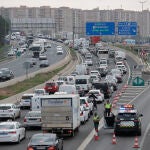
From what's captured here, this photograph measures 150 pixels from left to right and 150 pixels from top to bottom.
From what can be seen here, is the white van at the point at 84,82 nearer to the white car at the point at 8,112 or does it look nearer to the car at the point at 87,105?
the car at the point at 87,105

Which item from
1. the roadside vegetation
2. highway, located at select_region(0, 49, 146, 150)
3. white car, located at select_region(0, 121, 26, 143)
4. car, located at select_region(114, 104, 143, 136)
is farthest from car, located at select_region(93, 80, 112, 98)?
white car, located at select_region(0, 121, 26, 143)

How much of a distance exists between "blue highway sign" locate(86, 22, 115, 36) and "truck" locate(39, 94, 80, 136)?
54430 millimetres

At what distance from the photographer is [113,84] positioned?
67.9 meters

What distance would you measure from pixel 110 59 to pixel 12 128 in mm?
103944

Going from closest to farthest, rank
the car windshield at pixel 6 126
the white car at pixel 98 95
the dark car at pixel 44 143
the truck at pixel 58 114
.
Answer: the dark car at pixel 44 143
the car windshield at pixel 6 126
the truck at pixel 58 114
the white car at pixel 98 95

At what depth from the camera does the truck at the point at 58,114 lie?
31672mm

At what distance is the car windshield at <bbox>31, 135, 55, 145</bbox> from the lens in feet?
80.2

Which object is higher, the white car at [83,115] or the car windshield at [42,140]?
the car windshield at [42,140]

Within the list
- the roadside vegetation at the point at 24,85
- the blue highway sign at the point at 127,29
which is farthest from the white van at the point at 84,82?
the blue highway sign at the point at 127,29

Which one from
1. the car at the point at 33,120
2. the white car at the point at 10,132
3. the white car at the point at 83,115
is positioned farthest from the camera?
the white car at the point at 83,115

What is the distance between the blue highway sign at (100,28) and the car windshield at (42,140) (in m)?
61.4

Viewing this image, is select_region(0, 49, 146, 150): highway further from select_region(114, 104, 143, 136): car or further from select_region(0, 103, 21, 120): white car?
select_region(0, 103, 21, 120): white car

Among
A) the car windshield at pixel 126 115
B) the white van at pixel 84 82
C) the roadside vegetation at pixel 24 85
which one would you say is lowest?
the roadside vegetation at pixel 24 85

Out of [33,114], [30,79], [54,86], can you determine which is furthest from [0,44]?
[33,114]
